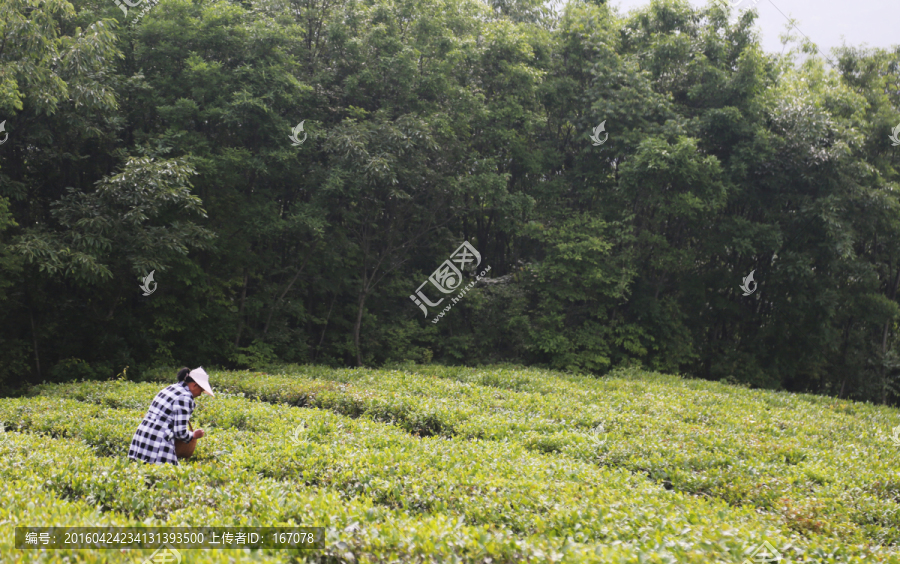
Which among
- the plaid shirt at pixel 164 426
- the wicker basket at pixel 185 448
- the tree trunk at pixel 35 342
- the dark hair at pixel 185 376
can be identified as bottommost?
the tree trunk at pixel 35 342

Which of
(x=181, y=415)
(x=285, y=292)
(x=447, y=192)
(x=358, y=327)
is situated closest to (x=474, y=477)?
(x=181, y=415)

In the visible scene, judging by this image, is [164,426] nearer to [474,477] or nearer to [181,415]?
[181,415]

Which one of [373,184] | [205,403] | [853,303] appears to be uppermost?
[373,184]

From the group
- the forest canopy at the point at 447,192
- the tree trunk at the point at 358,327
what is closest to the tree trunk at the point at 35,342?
the forest canopy at the point at 447,192

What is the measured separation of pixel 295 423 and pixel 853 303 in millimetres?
17665

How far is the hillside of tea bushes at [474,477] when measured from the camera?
10.1ft

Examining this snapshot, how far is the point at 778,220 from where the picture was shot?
15.9 m

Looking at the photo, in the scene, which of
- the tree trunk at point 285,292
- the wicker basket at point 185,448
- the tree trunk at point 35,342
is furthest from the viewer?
the tree trunk at point 285,292

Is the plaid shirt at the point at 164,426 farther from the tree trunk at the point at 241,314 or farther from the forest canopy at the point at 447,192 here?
the tree trunk at the point at 241,314

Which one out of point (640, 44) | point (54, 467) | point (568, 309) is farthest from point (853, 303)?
point (54, 467)

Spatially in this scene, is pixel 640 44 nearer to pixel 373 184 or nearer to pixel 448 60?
pixel 448 60

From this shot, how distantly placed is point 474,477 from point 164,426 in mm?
2542

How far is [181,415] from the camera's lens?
14.7 ft

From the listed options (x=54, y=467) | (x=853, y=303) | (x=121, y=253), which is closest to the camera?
(x=54, y=467)
